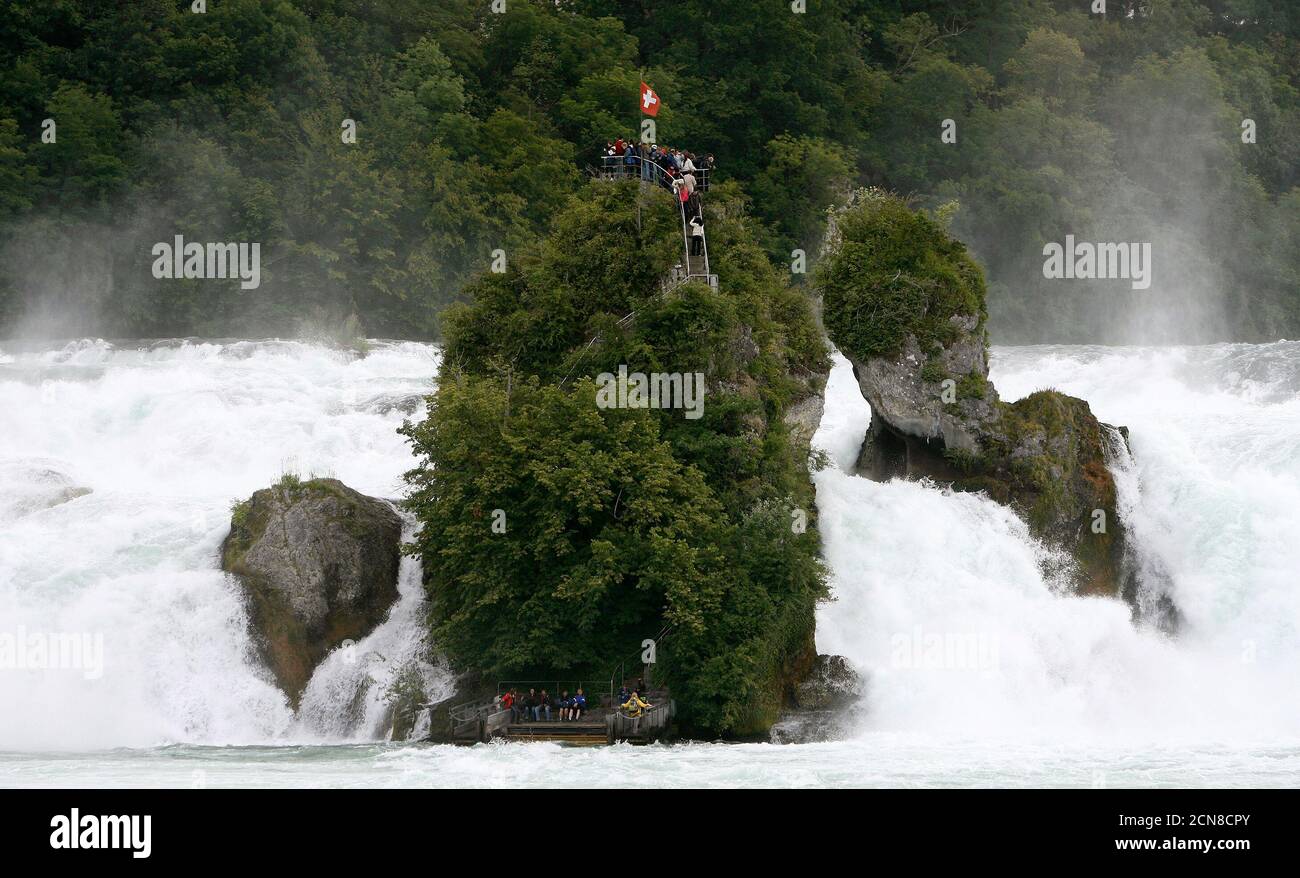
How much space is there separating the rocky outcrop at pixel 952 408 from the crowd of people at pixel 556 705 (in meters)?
12.0

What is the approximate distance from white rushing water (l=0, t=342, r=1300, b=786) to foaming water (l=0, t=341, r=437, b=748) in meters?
0.06

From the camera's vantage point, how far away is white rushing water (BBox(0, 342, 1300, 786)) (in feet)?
129

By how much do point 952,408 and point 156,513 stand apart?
19.4m

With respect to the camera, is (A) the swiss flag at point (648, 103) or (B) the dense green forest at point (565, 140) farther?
(B) the dense green forest at point (565, 140)

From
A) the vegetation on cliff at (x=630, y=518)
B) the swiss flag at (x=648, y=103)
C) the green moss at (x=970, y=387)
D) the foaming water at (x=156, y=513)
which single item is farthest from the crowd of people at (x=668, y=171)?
the foaming water at (x=156, y=513)

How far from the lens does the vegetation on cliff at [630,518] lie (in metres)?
43.7

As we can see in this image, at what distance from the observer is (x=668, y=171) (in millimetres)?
51562

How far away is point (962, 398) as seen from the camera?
51.7 m

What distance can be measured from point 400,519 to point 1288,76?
77918 millimetres

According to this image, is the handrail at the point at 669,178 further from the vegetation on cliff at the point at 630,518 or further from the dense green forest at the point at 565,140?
the dense green forest at the point at 565,140

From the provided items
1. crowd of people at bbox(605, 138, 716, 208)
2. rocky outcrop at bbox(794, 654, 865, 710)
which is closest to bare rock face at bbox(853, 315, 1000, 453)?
crowd of people at bbox(605, 138, 716, 208)

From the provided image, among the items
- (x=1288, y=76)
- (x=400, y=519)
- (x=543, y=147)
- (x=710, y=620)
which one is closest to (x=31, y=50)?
(x=543, y=147)

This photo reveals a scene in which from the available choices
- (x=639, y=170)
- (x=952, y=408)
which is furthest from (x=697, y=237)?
(x=952, y=408)

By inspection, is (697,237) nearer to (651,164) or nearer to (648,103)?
(651,164)
